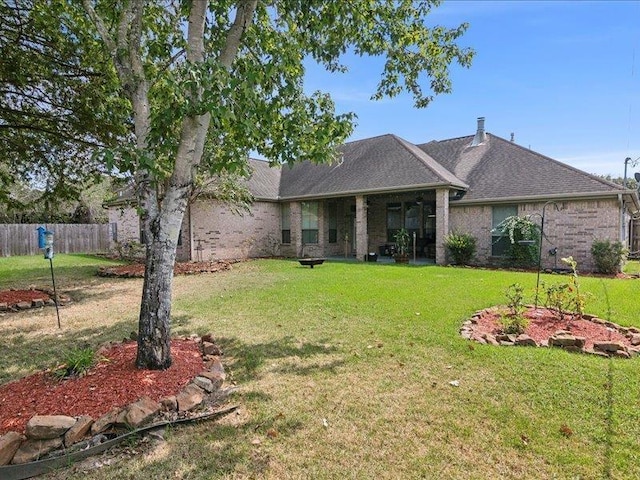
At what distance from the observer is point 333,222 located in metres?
19.9

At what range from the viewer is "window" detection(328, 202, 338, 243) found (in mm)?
19688

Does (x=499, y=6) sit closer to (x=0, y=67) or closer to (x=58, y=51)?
(x=58, y=51)

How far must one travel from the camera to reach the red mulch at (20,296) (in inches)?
310

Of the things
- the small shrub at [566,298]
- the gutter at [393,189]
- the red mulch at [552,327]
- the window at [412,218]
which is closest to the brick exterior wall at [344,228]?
the window at [412,218]

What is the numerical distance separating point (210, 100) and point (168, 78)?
519 mm

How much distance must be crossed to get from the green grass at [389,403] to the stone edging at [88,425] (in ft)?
0.87

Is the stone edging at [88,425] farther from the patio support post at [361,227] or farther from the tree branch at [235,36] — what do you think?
the patio support post at [361,227]

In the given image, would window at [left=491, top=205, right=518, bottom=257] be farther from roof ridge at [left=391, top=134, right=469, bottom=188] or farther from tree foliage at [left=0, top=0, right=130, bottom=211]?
tree foliage at [left=0, top=0, right=130, bottom=211]

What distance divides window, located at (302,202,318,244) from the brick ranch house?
2.1 inches

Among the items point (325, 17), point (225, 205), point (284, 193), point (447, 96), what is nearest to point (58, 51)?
point (325, 17)

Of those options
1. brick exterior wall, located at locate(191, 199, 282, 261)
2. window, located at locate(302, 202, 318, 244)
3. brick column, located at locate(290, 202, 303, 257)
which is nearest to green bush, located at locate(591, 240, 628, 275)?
window, located at locate(302, 202, 318, 244)

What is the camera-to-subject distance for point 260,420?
127 inches

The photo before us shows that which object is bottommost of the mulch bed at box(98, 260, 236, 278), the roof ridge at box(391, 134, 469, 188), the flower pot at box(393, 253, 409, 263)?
the mulch bed at box(98, 260, 236, 278)

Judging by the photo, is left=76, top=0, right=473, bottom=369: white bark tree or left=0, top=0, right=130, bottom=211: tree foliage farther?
left=0, top=0, right=130, bottom=211: tree foliage
